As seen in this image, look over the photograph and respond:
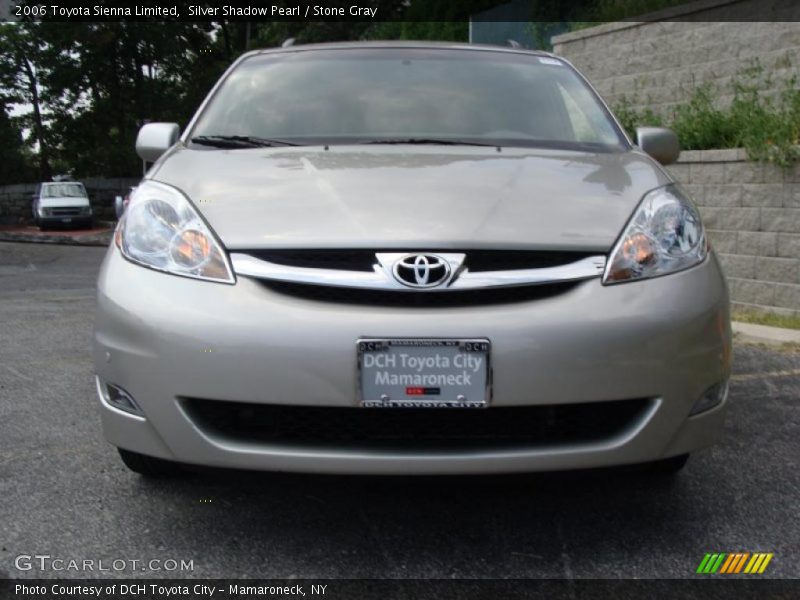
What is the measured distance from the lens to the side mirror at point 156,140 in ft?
11.8

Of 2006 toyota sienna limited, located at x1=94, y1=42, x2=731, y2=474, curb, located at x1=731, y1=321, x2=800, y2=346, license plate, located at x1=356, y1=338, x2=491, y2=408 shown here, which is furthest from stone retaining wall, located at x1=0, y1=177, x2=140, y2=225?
license plate, located at x1=356, y1=338, x2=491, y2=408

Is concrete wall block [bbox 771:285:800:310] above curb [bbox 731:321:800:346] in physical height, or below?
below

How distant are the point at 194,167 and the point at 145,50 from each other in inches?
1494

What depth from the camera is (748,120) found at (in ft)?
25.9

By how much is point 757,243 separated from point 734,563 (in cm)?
547

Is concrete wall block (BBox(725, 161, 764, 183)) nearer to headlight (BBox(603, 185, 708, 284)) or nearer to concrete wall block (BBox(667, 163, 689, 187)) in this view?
concrete wall block (BBox(667, 163, 689, 187))

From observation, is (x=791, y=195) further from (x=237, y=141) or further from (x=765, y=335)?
(x=237, y=141)

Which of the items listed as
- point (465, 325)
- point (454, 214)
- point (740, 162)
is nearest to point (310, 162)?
point (454, 214)

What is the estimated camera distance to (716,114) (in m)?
8.55

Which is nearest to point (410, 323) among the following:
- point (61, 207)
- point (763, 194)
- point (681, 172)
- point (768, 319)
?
point (768, 319)

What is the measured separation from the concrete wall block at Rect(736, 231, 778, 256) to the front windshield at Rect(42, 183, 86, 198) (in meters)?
28.6

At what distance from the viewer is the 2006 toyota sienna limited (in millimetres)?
2281

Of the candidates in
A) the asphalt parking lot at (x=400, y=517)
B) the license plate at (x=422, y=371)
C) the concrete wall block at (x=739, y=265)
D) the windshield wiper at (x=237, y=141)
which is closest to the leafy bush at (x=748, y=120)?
the concrete wall block at (x=739, y=265)

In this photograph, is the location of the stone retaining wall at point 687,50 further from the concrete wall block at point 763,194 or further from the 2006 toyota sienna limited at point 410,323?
the 2006 toyota sienna limited at point 410,323
